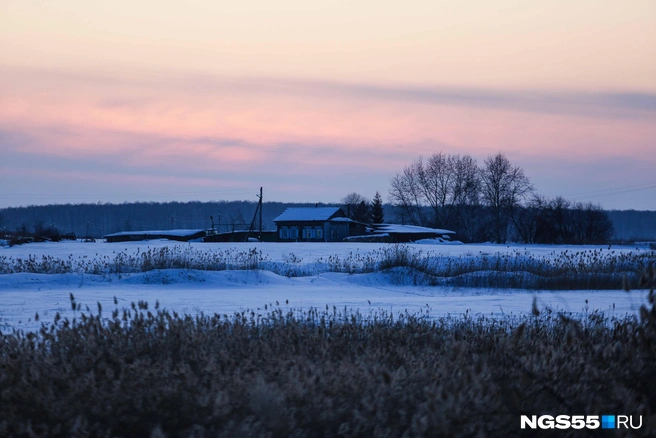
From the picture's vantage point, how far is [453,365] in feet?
20.3

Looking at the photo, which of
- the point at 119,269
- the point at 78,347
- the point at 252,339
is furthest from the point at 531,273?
the point at 78,347

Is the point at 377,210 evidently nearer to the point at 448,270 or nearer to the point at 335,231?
the point at 335,231

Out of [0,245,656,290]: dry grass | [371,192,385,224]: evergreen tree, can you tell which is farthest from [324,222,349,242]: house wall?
[0,245,656,290]: dry grass

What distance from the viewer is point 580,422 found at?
17.3 feet

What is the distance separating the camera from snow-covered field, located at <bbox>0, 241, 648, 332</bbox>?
1309cm

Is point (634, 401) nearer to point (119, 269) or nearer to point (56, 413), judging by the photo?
point (56, 413)

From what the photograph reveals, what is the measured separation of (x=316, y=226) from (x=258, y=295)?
5942cm

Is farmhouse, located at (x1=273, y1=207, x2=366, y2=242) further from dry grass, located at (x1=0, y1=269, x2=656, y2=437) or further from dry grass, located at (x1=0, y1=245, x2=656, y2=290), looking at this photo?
dry grass, located at (x1=0, y1=269, x2=656, y2=437)

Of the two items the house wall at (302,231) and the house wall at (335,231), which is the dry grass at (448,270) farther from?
the house wall at (302,231)

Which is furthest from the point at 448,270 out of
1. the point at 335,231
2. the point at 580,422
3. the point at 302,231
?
the point at 302,231

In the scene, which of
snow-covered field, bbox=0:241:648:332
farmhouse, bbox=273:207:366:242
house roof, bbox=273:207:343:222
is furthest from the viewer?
house roof, bbox=273:207:343:222

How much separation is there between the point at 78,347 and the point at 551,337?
582 centimetres

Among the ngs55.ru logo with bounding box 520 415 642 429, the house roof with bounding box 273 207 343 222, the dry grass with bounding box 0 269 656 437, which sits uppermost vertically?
the house roof with bounding box 273 207 343 222

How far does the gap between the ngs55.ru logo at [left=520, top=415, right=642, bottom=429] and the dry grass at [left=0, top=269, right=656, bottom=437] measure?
0.22ft
